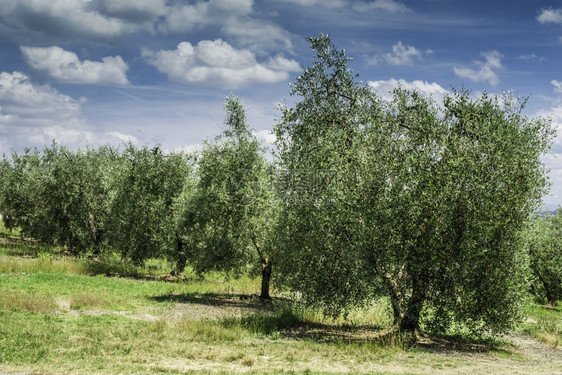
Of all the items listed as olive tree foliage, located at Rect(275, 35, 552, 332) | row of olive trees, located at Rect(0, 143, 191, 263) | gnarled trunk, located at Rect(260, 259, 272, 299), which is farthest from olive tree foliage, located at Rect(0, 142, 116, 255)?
olive tree foliage, located at Rect(275, 35, 552, 332)

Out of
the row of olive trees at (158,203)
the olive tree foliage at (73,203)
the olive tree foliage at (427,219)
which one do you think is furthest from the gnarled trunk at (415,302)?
the olive tree foliage at (73,203)

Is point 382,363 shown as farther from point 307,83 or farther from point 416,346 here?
point 307,83

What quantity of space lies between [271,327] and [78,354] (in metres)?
9.03

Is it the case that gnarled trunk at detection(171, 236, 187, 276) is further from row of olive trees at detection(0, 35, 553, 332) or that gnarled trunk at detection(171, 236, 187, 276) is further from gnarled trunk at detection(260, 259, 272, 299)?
row of olive trees at detection(0, 35, 553, 332)

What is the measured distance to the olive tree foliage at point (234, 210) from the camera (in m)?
27.9

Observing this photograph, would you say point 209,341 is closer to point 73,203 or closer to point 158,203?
point 158,203

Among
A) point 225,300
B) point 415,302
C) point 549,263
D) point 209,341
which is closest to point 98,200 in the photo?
point 225,300

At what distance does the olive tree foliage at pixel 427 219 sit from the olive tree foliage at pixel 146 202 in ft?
73.5

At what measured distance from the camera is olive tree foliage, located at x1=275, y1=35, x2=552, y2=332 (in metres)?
17.3

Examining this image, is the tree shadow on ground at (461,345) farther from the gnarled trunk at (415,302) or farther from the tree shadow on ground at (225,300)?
the tree shadow on ground at (225,300)

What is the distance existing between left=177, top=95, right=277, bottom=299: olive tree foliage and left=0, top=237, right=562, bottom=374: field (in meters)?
3.06

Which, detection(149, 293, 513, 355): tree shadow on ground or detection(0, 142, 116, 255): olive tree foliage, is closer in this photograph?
detection(149, 293, 513, 355): tree shadow on ground

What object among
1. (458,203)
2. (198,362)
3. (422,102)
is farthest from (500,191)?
(198,362)

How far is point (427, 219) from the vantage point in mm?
17453
